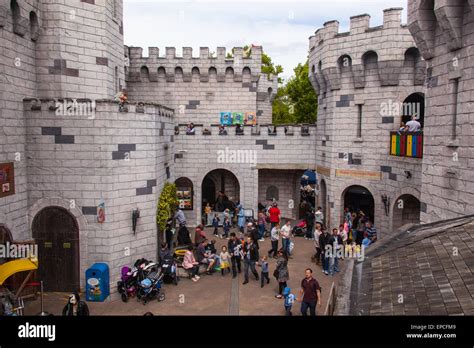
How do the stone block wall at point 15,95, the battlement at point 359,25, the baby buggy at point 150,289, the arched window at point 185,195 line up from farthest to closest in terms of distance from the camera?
the arched window at point 185,195 → the battlement at point 359,25 → the baby buggy at point 150,289 → the stone block wall at point 15,95

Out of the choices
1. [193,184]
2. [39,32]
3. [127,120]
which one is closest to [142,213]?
[127,120]

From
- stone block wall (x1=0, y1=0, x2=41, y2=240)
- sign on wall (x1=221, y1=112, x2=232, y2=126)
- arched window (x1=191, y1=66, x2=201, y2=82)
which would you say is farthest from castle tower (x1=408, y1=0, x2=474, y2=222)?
arched window (x1=191, y1=66, x2=201, y2=82)

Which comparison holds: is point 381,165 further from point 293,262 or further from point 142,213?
point 142,213

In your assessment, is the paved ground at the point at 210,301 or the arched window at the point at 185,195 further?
the arched window at the point at 185,195

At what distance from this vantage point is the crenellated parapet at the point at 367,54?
1886 centimetres

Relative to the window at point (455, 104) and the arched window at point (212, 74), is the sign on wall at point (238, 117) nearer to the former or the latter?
the arched window at point (212, 74)

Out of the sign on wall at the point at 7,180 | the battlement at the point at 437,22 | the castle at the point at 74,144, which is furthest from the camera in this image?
the castle at the point at 74,144

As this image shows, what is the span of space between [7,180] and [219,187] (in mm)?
14997

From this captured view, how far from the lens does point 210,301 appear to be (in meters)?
13.8

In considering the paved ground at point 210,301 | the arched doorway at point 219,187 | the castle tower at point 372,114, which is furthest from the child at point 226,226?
the paved ground at point 210,301

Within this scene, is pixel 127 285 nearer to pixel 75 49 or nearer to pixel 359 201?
pixel 75 49
